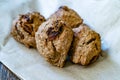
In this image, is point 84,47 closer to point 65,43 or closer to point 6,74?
point 65,43

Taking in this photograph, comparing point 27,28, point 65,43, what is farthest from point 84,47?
point 27,28

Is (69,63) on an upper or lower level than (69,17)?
lower

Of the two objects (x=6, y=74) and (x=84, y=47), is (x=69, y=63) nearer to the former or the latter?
(x=84, y=47)

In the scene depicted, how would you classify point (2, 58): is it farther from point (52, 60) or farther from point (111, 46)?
point (111, 46)

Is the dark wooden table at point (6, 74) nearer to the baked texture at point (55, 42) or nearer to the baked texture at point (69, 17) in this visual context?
the baked texture at point (55, 42)

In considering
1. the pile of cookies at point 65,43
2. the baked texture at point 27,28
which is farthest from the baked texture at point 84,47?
the baked texture at point 27,28

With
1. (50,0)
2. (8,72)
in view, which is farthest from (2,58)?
(50,0)

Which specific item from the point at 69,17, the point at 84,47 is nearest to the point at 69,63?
the point at 84,47

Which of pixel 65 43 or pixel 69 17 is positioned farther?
pixel 69 17
